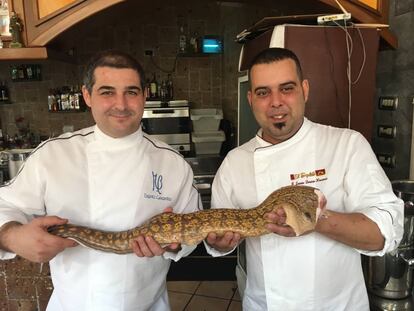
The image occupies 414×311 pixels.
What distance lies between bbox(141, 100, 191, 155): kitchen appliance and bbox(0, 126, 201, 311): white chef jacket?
7.80 ft

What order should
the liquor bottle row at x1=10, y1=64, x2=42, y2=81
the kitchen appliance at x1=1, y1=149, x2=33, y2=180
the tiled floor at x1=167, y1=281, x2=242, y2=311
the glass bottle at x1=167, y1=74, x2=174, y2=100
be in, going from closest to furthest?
the kitchen appliance at x1=1, y1=149, x2=33, y2=180
the tiled floor at x1=167, y1=281, x2=242, y2=311
the liquor bottle row at x1=10, y1=64, x2=42, y2=81
the glass bottle at x1=167, y1=74, x2=174, y2=100

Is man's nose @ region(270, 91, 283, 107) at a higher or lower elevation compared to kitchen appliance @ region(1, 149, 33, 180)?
higher

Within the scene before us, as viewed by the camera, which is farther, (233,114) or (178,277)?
(233,114)

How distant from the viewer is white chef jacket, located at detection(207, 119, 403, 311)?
1310 mm

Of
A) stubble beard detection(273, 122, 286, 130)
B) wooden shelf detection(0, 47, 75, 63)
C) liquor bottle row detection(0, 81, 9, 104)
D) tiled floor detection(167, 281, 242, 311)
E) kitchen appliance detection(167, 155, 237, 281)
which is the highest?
wooden shelf detection(0, 47, 75, 63)

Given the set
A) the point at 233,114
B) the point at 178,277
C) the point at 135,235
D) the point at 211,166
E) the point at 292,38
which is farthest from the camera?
the point at 233,114

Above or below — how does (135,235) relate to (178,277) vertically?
above

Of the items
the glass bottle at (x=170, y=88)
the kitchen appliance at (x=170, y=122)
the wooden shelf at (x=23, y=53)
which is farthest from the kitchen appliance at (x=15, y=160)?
the glass bottle at (x=170, y=88)

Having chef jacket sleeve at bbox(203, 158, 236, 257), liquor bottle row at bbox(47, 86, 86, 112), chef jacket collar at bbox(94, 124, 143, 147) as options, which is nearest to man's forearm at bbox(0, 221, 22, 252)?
chef jacket collar at bbox(94, 124, 143, 147)

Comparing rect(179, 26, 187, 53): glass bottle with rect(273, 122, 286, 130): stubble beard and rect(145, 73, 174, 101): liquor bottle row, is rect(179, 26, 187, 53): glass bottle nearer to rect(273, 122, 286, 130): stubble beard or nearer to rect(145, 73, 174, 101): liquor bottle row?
rect(145, 73, 174, 101): liquor bottle row

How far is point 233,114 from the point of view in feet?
14.1

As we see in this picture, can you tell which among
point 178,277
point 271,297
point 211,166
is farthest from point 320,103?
point 178,277

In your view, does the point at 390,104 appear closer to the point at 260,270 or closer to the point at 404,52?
the point at 404,52

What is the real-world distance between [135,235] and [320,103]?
3.92 ft
